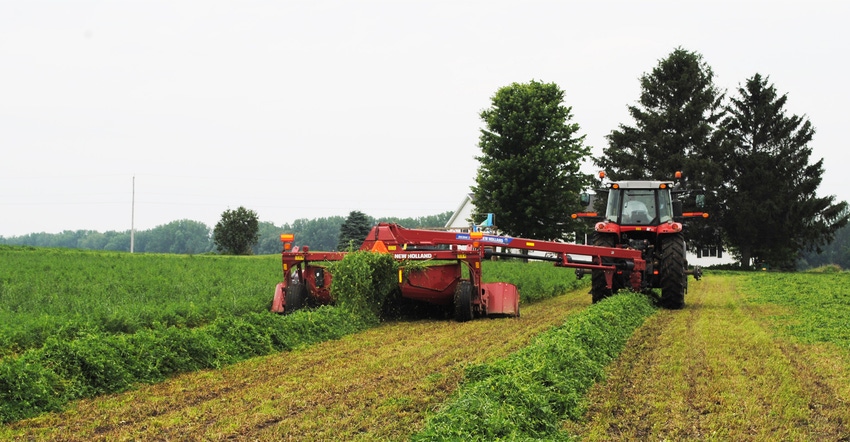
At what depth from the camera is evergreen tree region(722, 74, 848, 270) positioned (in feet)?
150

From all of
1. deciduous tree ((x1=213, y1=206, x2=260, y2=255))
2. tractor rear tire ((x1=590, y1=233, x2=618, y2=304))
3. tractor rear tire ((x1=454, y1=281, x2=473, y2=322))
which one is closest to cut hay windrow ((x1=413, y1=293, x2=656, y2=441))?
tractor rear tire ((x1=454, y1=281, x2=473, y2=322))

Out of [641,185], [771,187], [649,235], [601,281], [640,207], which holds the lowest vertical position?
[601,281]

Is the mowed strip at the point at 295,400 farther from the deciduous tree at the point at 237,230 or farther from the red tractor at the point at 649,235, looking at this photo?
the deciduous tree at the point at 237,230

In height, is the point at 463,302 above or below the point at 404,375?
above

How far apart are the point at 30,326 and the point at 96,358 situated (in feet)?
9.25

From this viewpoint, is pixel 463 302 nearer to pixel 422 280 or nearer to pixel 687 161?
pixel 422 280

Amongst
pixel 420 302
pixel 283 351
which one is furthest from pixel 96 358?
pixel 420 302

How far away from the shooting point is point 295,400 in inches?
246

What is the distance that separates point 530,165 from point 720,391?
35.1 m

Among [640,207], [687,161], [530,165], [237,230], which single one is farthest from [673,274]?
[237,230]

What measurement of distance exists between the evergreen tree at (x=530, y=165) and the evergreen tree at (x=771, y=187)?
10.8 m

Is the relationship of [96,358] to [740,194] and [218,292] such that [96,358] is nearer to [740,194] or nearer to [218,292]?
[218,292]

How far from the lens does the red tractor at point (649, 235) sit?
48.0 ft

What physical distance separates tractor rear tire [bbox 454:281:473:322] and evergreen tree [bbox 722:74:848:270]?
1488 inches
